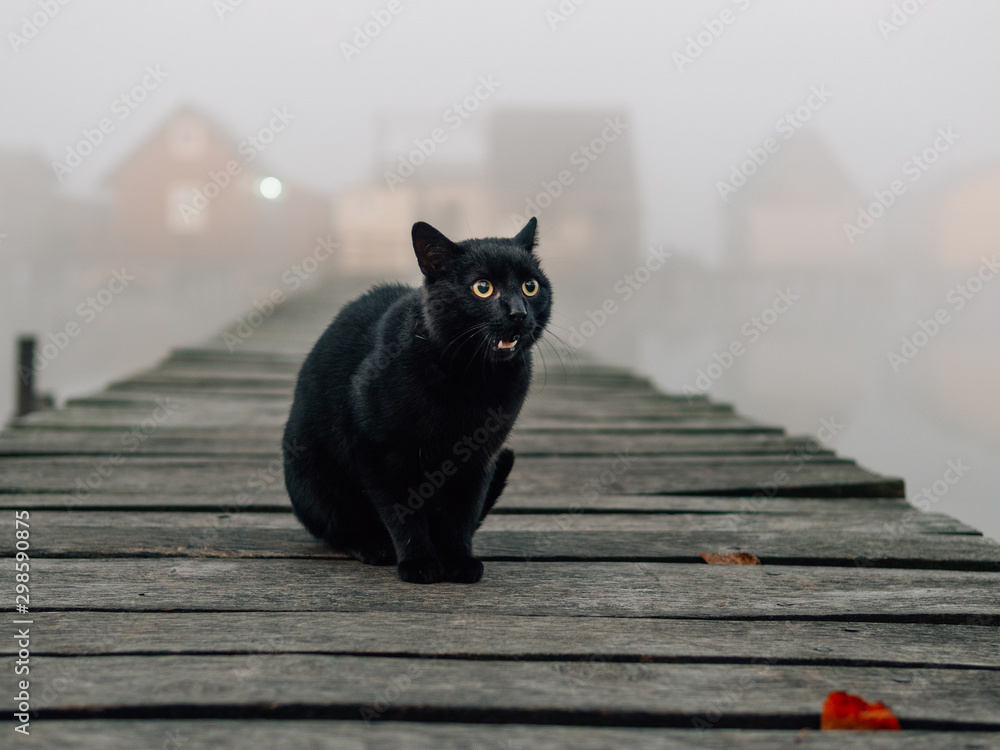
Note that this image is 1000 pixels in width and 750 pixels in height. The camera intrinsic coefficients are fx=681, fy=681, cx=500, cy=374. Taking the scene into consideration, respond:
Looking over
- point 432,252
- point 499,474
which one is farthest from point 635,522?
point 432,252

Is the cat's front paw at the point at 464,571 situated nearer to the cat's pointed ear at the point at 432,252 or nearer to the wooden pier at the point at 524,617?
the wooden pier at the point at 524,617

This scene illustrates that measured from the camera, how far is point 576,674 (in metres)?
1.09

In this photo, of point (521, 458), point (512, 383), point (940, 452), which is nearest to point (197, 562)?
point (512, 383)

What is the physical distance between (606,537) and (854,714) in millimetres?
911

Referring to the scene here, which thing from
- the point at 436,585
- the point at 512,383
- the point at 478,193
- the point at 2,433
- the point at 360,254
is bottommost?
the point at 2,433

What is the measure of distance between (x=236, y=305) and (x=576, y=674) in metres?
17.0

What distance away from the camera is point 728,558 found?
1.73 meters

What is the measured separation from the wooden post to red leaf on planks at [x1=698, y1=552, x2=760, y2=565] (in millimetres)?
5190

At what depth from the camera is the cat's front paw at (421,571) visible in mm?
1507

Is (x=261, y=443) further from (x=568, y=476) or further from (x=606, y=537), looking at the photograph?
(x=606, y=537)

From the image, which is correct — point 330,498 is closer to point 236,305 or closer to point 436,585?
point 436,585

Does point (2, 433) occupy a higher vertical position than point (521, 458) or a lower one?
lower

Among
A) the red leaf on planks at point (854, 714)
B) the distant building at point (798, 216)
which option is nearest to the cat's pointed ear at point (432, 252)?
the red leaf on planks at point (854, 714)

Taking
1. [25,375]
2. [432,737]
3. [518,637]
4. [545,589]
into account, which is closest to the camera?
[432,737]
